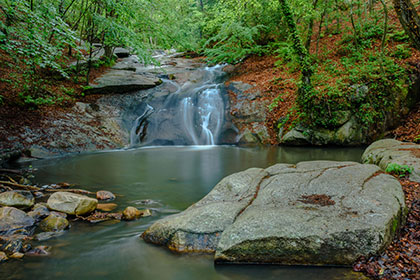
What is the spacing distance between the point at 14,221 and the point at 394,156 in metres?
6.85

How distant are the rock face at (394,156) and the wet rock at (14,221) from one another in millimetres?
6084

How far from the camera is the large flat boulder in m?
13.5

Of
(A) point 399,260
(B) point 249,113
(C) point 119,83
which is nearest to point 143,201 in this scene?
(A) point 399,260

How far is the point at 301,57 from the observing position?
1019 centimetres

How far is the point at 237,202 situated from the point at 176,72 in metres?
16.7

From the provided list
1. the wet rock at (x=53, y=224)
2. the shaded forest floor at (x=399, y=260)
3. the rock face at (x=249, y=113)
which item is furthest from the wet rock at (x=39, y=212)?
the rock face at (x=249, y=113)

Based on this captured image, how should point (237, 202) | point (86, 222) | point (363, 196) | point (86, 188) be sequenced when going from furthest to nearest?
point (86, 188) < point (86, 222) < point (237, 202) < point (363, 196)

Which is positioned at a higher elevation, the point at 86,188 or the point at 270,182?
the point at 270,182

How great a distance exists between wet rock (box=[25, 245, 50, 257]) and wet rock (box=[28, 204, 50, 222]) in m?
0.95

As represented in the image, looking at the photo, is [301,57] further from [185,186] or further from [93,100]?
[93,100]

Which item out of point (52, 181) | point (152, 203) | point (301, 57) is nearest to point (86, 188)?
point (52, 181)

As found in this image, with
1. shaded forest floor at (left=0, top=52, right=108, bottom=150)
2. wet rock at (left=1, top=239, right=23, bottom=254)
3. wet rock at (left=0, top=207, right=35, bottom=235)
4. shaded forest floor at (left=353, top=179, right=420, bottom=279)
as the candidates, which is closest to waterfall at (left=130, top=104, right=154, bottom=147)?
shaded forest floor at (left=0, top=52, right=108, bottom=150)

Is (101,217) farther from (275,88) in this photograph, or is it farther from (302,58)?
(275,88)

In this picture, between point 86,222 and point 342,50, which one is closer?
point 86,222
